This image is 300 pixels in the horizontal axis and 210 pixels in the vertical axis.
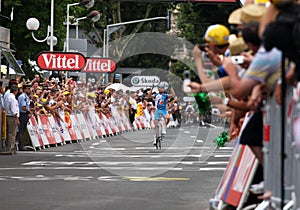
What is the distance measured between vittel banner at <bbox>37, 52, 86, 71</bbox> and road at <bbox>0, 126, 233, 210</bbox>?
34.5 feet

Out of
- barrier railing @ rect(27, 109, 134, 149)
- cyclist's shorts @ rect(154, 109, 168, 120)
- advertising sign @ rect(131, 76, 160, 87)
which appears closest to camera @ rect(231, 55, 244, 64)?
barrier railing @ rect(27, 109, 134, 149)

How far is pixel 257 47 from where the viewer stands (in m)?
7.03

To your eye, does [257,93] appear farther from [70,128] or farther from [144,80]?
[144,80]

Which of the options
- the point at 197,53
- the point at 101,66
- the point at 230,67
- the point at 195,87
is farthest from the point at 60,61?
the point at 195,87

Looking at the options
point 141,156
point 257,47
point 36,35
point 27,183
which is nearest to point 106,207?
point 27,183

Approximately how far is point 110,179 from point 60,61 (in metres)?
20.4

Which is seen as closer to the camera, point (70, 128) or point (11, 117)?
point (11, 117)

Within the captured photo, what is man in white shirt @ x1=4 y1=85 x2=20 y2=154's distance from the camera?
80.6 ft

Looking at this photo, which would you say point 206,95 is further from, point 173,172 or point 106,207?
point 173,172

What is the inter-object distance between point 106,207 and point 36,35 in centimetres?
3850

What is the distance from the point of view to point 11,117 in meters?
24.8

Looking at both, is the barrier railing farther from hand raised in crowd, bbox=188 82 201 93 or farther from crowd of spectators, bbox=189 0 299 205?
hand raised in crowd, bbox=188 82 201 93

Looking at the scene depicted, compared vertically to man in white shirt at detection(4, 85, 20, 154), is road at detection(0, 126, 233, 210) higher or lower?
lower

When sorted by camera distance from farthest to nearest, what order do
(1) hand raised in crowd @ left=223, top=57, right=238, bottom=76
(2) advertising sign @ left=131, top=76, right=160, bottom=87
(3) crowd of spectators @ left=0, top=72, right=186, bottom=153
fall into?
(2) advertising sign @ left=131, top=76, right=160, bottom=87
(3) crowd of spectators @ left=0, top=72, right=186, bottom=153
(1) hand raised in crowd @ left=223, top=57, right=238, bottom=76
